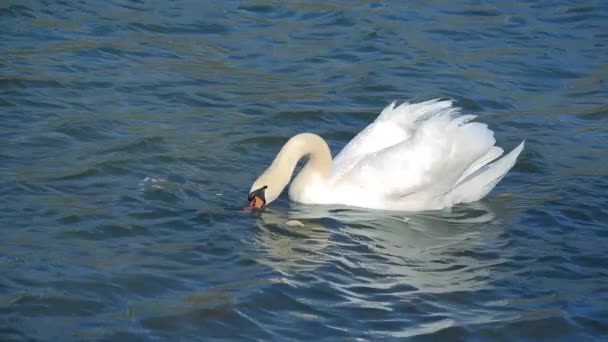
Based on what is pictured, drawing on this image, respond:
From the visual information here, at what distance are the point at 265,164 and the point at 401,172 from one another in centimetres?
156

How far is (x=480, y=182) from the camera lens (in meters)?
9.60

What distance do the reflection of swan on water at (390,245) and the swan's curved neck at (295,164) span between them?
9.2 inches

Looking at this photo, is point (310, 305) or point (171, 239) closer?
point (310, 305)

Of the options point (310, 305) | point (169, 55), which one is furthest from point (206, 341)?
point (169, 55)

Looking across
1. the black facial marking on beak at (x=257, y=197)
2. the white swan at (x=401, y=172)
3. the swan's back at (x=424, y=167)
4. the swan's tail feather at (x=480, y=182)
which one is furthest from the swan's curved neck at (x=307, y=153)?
the swan's tail feather at (x=480, y=182)

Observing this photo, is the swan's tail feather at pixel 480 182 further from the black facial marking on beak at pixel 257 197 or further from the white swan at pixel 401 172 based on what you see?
the black facial marking on beak at pixel 257 197

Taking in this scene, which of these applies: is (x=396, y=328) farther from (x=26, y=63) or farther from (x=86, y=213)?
(x=26, y=63)

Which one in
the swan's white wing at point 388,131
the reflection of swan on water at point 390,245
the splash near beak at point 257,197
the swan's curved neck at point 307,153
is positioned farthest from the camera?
the swan's white wing at point 388,131

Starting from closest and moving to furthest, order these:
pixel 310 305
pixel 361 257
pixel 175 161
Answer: pixel 310 305 → pixel 361 257 → pixel 175 161

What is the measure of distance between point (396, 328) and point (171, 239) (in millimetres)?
1961

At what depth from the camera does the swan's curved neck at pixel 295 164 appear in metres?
8.88

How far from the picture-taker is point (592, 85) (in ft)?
43.1

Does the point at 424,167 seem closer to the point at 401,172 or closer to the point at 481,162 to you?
the point at 401,172

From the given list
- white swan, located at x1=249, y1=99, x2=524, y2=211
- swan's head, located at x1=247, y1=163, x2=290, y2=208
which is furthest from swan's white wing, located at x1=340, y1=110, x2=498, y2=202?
swan's head, located at x1=247, y1=163, x2=290, y2=208
